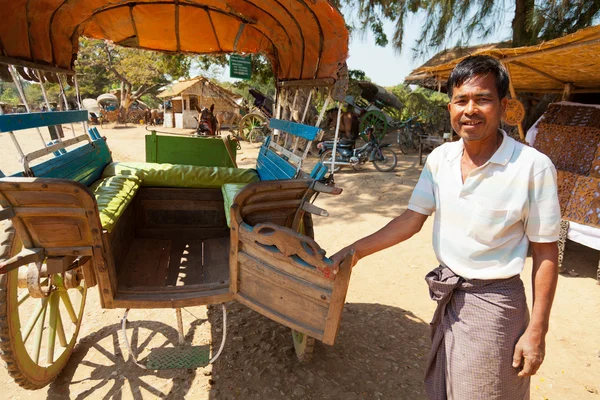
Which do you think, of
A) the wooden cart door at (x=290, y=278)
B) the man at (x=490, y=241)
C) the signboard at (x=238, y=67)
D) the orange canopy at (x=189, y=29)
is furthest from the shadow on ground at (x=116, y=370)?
the signboard at (x=238, y=67)

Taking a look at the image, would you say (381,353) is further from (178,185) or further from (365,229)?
(365,229)

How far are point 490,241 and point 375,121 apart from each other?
1411 cm

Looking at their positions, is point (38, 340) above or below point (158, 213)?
below

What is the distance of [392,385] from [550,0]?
766 centimetres

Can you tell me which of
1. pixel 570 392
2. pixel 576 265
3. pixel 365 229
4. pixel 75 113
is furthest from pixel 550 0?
pixel 75 113

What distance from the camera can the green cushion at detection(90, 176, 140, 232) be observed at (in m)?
2.31

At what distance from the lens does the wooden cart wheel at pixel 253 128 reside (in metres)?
16.2

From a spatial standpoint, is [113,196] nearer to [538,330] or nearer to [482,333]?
[482,333]

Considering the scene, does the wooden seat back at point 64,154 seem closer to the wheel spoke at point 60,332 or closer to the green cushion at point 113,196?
the green cushion at point 113,196

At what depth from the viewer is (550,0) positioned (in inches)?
264

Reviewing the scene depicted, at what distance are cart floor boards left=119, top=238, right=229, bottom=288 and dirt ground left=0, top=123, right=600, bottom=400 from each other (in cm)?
53

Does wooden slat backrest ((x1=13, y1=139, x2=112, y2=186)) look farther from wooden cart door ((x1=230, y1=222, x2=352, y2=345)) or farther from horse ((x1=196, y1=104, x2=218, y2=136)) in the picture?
horse ((x1=196, y1=104, x2=218, y2=136))

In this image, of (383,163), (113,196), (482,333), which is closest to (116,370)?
(113,196)

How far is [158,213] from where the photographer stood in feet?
11.7
